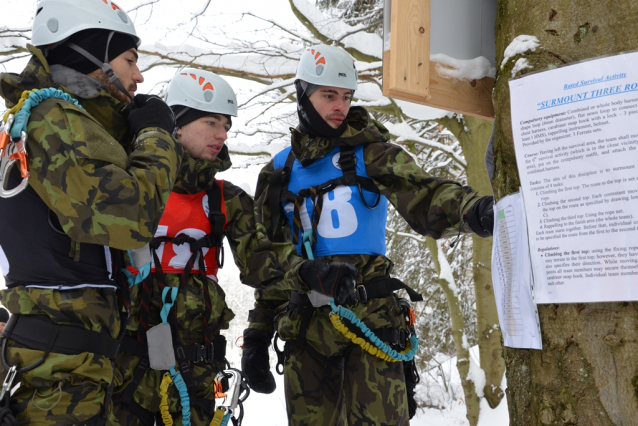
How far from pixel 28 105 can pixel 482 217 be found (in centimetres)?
183

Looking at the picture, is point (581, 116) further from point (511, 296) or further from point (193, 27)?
point (193, 27)

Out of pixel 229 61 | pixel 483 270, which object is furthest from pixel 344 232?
pixel 229 61

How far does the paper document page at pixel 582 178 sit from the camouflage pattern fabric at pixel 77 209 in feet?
4.22

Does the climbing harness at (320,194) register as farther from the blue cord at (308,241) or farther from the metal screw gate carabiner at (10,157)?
the metal screw gate carabiner at (10,157)

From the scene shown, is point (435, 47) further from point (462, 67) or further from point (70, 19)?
point (70, 19)

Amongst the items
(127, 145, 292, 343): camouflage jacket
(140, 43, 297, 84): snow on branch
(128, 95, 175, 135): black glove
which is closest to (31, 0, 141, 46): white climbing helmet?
(128, 95, 175, 135): black glove

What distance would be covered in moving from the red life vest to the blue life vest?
53 cm

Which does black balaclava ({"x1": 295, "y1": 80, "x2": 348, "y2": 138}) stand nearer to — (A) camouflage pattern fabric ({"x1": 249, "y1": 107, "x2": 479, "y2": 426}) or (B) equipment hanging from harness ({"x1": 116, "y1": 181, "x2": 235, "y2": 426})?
(A) camouflage pattern fabric ({"x1": 249, "y1": 107, "x2": 479, "y2": 426})

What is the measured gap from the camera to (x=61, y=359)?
6.47 ft

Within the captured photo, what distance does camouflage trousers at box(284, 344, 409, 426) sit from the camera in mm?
3020

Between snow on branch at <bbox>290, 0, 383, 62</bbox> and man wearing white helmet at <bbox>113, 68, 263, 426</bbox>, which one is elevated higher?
snow on branch at <bbox>290, 0, 383, 62</bbox>

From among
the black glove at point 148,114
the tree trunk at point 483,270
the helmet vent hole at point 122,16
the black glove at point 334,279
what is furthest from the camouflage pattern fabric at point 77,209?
the tree trunk at point 483,270

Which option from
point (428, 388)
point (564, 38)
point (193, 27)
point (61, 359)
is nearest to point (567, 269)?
point (564, 38)

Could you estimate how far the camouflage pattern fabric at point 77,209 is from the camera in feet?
6.31
